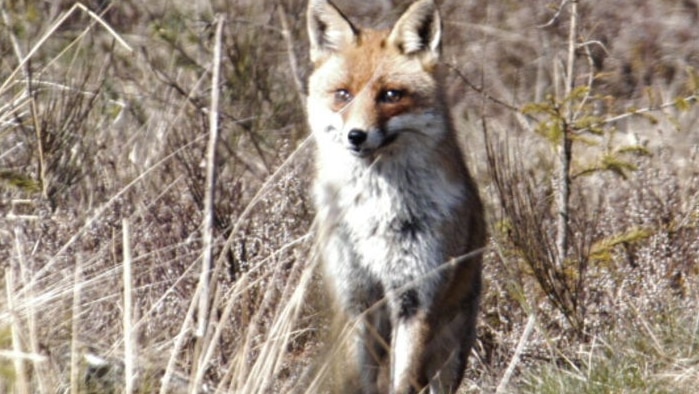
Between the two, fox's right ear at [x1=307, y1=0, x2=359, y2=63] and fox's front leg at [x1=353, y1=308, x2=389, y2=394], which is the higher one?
fox's right ear at [x1=307, y1=0, x2=359, y2=63]

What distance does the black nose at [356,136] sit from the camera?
5.13 meters

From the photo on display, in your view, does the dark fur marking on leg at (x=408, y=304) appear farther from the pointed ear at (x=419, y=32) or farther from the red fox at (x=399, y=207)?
the pointed ear at (x=419, y=32)

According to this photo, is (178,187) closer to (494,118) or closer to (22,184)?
(22,184)

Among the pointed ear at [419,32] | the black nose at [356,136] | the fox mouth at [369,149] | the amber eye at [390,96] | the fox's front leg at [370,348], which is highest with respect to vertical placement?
the pointed ear at [419,32]

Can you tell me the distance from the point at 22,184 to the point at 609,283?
305 cm

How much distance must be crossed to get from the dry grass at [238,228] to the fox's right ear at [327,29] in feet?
1.65

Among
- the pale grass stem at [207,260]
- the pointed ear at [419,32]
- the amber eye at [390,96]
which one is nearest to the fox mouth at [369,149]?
the amber eye at [390,96]

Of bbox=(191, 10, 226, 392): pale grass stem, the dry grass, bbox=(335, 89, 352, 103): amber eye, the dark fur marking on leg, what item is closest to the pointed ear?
bbox=(335, 89, 352, 103): amber eye

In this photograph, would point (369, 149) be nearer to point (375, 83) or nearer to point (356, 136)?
point (356, 136)

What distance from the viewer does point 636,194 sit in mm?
6754

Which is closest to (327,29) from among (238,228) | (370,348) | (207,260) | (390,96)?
(390,96)

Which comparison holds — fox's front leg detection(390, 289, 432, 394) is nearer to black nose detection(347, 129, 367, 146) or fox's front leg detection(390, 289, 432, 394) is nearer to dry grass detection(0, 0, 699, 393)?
dry grass detection(0, 0, 699, 393)

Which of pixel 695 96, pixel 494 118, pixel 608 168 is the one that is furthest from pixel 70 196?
pixel 494 118

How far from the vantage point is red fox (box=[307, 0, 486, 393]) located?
5.25m
